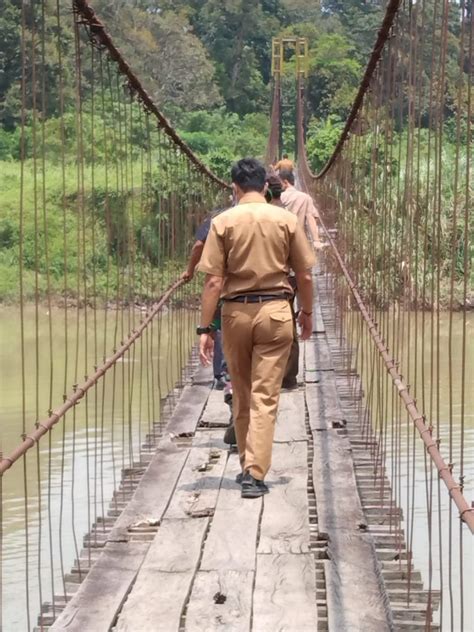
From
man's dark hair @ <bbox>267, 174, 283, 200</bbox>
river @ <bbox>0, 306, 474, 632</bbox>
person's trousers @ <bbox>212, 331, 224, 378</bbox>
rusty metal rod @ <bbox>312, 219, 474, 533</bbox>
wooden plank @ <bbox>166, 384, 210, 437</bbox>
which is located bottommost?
river @ <bbox>0, 306, 474, 632</bbox>

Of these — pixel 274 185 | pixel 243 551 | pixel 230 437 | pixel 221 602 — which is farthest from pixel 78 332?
pixel 221 602

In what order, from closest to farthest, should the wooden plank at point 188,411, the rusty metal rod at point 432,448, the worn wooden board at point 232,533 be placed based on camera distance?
the rusty metal rod at point 432,448 < the worn wooden board at point 232,533 < the wooden plank at point 188,411

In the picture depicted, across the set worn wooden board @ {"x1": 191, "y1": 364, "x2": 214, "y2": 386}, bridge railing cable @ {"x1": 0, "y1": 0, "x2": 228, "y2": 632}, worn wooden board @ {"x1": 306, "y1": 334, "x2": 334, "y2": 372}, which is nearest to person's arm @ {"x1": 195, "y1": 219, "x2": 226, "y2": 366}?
bridge railing cable @ {"x1": 0, "y1": 0, "x2": 228, "y2": 632}

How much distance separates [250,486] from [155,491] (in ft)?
1.05

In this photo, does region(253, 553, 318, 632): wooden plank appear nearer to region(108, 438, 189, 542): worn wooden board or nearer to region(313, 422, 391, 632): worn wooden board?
region(313, 422, 391, 632): worn wooden board

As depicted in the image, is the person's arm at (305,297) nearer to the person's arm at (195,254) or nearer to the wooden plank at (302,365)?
the person's arm at (195,254)

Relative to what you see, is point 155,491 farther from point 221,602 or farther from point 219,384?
point 219,384

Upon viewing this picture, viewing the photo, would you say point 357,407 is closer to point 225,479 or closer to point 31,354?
point 225,479

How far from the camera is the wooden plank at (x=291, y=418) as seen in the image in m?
4.21

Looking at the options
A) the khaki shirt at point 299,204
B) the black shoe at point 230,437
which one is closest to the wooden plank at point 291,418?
the black shoe at point 230,437

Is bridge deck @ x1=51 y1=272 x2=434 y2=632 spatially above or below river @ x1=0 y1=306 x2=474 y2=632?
above

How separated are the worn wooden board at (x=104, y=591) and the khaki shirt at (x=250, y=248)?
2.29 ft

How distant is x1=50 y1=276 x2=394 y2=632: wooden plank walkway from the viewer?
2543 millimetres

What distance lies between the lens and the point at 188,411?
4.72m
